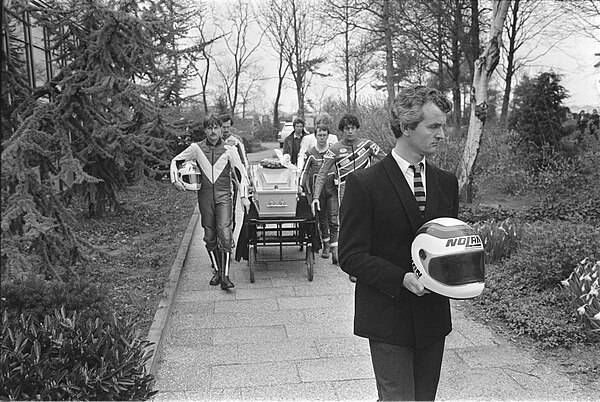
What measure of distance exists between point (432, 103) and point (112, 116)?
23.6 ft

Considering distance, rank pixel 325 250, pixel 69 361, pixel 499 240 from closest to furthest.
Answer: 1. pixel 69 361
2. pixel 499 240
3. pixel 325 250

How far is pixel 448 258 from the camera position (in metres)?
2.68

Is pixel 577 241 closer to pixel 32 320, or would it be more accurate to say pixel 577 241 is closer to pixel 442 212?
pixel 442 212

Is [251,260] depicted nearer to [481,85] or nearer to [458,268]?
[458,268]

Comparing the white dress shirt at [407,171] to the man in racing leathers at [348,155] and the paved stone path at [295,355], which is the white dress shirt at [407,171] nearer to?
the paved stone path at [295,355]

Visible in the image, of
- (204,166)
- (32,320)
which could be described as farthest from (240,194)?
(32,320)

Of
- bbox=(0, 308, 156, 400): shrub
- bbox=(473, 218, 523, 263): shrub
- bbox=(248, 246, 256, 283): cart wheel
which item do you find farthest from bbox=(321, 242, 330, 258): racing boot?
bbox=(0, 308, 156, 400): shrub

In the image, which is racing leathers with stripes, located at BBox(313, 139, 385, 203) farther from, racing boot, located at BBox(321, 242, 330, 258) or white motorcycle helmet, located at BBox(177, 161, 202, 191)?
white motorcycle helmet, located at BBox(177, 161, 202, 191)

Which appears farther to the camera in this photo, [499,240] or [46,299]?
[499,240]

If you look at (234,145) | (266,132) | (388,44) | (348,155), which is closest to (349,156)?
(348,155)

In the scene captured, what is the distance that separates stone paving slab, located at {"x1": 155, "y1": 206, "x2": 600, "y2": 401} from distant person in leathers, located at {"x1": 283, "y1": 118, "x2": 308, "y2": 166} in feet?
14.3

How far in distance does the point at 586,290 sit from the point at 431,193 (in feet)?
11.8

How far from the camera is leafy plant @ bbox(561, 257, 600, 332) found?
5512 mm

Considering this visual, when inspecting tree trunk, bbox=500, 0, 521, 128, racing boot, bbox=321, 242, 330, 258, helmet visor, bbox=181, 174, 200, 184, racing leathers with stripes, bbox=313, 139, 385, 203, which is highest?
tree trunk, bbox=500, 0, 521, 128
